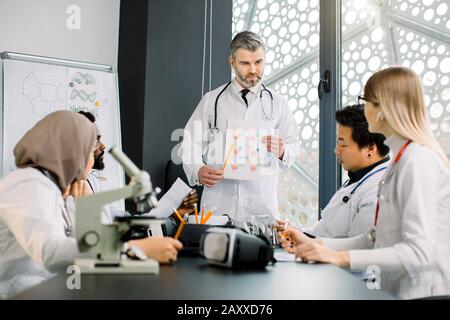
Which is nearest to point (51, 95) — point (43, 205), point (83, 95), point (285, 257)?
point (83, 95)

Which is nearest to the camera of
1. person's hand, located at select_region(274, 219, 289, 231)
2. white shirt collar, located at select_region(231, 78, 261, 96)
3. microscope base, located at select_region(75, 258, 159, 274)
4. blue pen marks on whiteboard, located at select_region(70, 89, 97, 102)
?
microscope base, located at select_region(75, 258, 159, 274)

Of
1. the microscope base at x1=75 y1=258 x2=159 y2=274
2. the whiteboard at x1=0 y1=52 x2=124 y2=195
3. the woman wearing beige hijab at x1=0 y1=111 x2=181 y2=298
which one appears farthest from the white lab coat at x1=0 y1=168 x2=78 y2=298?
the whiteboard at x1=0 y1=52 x2=124 y2=195

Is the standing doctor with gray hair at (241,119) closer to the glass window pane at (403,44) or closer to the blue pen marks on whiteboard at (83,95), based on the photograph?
the glass window pane at (403,44)

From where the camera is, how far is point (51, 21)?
3904 millimetres

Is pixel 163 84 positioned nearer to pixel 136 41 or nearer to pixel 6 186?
pixel 136 41

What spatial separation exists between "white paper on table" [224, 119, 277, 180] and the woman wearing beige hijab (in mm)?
1313

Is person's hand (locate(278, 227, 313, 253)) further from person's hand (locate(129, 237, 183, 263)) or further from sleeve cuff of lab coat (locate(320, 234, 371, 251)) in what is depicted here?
person's hand (locate(129, 237, 183, 263))

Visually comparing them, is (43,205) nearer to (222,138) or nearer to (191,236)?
(191,236)

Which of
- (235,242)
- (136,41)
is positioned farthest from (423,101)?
(136,41)

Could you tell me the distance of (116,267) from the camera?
3.88 ft

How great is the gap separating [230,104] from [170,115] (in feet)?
2.75

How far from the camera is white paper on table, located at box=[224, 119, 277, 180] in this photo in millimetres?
2840

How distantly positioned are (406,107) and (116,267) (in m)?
0.99

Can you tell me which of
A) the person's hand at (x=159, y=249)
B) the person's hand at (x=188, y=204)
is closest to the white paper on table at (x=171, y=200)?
the person's hand at (x=188, y=204)
